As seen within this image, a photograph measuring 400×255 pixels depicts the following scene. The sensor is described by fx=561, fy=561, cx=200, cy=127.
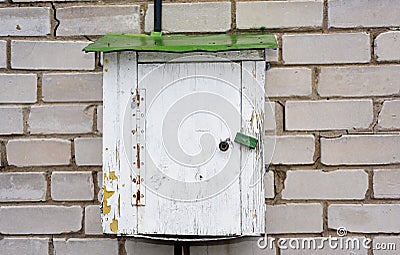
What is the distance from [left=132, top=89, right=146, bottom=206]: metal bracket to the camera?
1216mm

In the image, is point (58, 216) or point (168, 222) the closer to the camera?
point (168, 222)

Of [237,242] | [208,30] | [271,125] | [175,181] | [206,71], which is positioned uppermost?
[208,30]

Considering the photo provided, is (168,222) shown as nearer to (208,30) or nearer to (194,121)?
(194,121)

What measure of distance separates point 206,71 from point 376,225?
2.00ft

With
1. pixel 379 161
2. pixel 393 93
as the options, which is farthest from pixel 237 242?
Result: pixel 393 93

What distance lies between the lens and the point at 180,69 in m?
1.22

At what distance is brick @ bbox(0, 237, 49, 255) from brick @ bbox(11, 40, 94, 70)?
45 cm

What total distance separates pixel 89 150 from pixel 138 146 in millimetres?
280

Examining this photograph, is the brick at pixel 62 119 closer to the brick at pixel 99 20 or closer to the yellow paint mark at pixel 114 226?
the brick at pixel 99 20

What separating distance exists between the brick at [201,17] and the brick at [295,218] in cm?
48

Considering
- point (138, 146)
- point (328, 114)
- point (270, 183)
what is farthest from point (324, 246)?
point (138, 146)

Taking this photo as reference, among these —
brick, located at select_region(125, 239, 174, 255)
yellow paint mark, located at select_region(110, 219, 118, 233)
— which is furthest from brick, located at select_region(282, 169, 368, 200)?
yellow paint mark, located at select_region(110, 219, 118, 233)

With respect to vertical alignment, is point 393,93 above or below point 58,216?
above

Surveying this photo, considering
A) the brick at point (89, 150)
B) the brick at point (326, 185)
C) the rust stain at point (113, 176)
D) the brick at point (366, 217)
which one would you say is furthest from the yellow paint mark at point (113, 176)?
the brick at point (366, 217)
